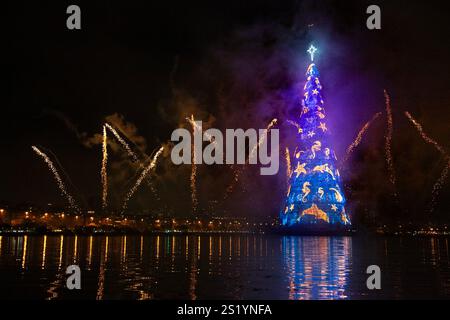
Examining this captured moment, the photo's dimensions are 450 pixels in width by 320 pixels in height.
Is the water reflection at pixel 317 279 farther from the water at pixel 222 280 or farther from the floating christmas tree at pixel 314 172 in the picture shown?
the floating christmas tree at pixel 314 172

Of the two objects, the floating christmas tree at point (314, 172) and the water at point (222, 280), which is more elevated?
the floating christmas tree at point (314, 172)

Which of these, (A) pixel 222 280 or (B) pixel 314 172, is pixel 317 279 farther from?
(B) pixel 314 172

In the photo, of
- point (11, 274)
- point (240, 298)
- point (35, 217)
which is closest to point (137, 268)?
point (11, 274)

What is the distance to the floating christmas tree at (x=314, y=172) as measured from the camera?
414ft

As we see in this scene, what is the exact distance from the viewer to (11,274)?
118 ft

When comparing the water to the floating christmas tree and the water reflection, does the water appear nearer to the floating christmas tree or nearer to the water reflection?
the water reflection

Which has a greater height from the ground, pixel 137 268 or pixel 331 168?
pixel 331 168

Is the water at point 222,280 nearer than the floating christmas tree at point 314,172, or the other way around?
the water at point 222,280

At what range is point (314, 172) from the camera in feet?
414

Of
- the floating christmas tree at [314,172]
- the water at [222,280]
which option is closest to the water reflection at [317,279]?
the water at [222,280]
